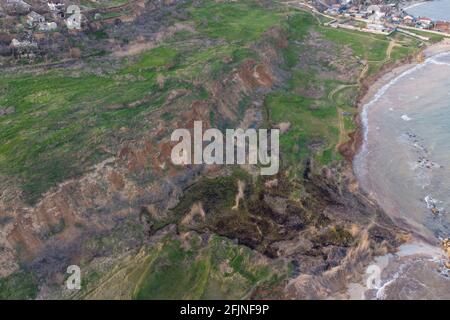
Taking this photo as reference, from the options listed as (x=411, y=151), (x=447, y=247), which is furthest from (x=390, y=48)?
(x=447, y=247)

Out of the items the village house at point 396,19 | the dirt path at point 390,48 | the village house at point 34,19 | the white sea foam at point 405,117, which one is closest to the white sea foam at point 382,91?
the dirt path at point 390,48

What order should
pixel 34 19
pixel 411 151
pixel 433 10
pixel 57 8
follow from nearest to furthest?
pixel 411 151 < pixel 34 19 < pixel 57 8 < pixel 433 10

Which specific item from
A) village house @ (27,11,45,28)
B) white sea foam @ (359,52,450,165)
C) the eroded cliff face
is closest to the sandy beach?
the eroded cliff face

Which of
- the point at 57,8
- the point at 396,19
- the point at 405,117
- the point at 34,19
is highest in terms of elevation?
the point at 57,8

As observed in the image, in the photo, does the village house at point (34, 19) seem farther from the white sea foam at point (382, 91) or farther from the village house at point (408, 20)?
the village house at point (408, 20)

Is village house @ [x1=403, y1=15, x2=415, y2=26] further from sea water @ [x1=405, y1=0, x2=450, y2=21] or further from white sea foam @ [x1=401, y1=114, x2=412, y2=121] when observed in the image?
white sea foam @ [x1=401, y1=114, x2=412, y2=121]

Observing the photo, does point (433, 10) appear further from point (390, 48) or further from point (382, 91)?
point (382, 91)
